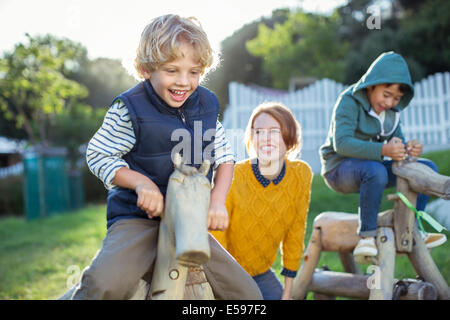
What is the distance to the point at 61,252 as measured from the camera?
272 inches

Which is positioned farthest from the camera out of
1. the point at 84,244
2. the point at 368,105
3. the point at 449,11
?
the point at 449,11

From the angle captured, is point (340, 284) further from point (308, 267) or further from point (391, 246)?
point (391, 246)

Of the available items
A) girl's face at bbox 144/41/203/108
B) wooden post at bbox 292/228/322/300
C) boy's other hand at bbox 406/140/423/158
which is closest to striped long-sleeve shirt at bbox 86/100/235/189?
girl's face at bbox 144/41/203/108

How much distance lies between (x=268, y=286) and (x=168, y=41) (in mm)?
2150

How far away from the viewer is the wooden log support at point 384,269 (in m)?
3.12

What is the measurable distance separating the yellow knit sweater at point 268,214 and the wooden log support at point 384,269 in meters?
0.53

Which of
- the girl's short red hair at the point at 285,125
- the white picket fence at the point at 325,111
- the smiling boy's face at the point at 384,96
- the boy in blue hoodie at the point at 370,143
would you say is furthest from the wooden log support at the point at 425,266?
the white picket fence at the point at 325,111

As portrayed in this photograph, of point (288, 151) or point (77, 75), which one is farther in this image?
point (77, 75)

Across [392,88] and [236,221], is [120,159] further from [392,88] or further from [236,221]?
[392,88]

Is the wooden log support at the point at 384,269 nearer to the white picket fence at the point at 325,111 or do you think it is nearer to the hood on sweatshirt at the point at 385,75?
the hood on sweatshirt at the point at 385,75

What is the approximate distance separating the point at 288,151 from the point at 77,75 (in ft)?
114

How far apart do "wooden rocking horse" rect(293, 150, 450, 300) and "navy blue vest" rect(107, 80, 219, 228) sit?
1703 mm
